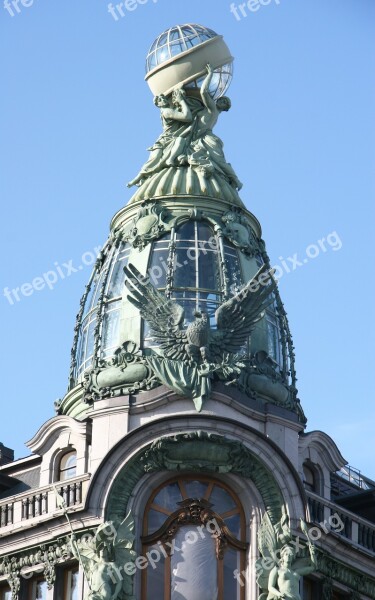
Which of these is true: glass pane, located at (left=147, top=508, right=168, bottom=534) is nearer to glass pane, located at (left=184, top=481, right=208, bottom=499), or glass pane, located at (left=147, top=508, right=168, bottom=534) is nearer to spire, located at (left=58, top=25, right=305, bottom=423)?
glass pane, located at (left=184, top=481, right=208, bottom=499)

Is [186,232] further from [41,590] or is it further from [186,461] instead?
[41,590]

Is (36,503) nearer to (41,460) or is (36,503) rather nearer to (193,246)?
(41,460)

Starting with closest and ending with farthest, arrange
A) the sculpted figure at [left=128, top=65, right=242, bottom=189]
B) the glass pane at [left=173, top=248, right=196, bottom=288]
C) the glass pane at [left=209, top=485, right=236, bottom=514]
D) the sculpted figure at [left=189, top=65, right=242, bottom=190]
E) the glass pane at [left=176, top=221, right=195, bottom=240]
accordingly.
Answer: the glass pane at [left=209, top=485, right=236, bottom=514]
the glass pane at [left=173, top=248, right=196, bottom=288]
the glass pane at [left=176, top=221, right=195, bottom=240]
the sculpted figure at [left=189, top=65, right=242, bottom=190]
the sculpted figure at [left=128, top=65, right=242, bottom=189]

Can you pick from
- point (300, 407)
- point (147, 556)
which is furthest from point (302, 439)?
point (147, 556)

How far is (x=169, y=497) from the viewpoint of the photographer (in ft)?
187

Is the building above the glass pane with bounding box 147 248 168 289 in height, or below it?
below

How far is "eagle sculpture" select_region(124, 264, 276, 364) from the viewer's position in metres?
58.0

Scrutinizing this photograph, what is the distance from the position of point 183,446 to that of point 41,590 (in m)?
5.58

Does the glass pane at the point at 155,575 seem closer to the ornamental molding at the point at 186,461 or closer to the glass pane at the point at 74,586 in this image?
the ornamental molding at the point at 186,461

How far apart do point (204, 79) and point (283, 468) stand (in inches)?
537

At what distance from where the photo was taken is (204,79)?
64.8 m

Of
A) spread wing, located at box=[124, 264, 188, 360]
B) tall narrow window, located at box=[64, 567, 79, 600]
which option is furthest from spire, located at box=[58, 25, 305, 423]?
tall narrow window, located at box=[64, 567, 79, 600]

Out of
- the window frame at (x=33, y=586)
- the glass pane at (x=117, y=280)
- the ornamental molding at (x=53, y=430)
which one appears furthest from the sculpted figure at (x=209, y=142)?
the window frame at (x=33, y=586)

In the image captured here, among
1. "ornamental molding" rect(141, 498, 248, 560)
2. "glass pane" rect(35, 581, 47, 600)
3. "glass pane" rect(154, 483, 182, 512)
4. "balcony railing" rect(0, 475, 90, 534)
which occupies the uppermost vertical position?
"balcony railing" rect(0, 475, 90, 534)
